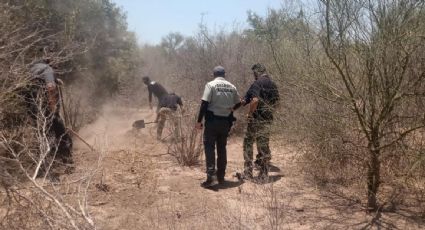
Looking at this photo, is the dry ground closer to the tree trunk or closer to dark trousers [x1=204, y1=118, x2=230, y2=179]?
the tree trunk

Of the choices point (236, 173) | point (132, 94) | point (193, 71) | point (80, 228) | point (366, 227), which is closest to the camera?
point (80, 228)

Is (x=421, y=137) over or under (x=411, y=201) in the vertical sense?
over

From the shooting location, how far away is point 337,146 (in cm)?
511

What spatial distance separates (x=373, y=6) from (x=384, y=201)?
2.19m

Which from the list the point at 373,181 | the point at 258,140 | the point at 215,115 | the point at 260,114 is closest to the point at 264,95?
the point at 260,114

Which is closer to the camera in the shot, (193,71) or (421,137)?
(421,137)

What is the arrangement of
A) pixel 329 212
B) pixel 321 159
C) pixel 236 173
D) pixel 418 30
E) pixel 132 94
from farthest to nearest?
pixel 132 94
pixel 236 173
pixel 321 159
pixel 329 212
pixel 418 30

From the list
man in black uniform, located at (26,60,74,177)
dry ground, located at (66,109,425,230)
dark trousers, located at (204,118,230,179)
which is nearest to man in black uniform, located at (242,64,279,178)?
dry ground, located at (66,109,425,230)

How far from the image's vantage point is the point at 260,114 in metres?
6.25

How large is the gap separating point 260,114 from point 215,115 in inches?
33.2

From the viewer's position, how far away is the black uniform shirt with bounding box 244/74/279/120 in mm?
6062

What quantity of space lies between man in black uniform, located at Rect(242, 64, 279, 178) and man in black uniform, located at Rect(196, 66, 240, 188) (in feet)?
1.16

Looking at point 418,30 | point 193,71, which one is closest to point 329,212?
point 418,30

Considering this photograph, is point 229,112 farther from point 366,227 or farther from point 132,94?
point 132,94
